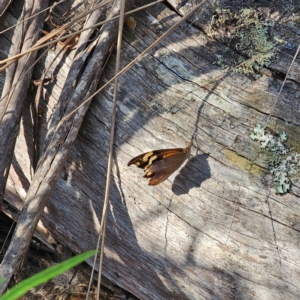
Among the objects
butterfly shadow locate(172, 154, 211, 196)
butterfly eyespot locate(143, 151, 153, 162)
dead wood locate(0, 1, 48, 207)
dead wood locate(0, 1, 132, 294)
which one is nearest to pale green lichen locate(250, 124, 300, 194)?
butterfly shadow locate(172, 154, 211, 196)

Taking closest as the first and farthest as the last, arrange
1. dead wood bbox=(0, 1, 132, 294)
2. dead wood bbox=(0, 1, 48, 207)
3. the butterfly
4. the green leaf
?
the green leaf → the butterfly → dead wood bbox=(0, 1, 132, 294) → dead wood bbox=(0, 1, 48, 207)

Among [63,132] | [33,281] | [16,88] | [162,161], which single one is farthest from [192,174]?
[33,281]

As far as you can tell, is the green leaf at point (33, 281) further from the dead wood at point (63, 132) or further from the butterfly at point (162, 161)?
the dead wood at point (63, 132)

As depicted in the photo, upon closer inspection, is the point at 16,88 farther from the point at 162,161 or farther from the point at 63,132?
the point at 162,161

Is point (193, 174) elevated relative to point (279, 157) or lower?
elevated

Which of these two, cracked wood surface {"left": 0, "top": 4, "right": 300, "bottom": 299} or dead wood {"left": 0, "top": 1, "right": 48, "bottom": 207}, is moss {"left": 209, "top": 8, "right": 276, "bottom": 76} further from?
dead wood {"left": 0, "top": 1, "right": 48, "bottom": 207}

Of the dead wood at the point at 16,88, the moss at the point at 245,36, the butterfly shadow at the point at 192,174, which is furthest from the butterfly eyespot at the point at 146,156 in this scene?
the dead wood at the point at 16,88
